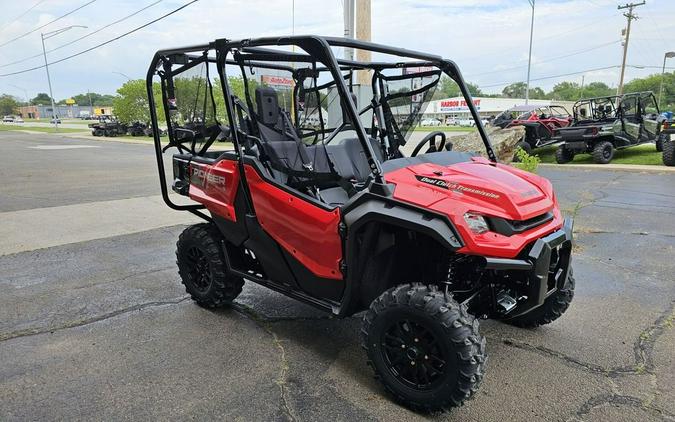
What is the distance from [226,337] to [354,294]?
1220 millimetres

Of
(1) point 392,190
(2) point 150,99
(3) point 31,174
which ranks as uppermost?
(2) point 150,99

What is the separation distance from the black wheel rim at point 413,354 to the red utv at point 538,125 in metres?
14.2

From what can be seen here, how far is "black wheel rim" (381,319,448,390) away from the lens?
8.49 feet

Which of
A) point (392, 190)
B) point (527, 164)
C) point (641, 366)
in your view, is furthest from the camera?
point (527, 164)

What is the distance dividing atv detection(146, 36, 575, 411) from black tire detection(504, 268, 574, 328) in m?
0.01

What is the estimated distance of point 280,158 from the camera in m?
3.43

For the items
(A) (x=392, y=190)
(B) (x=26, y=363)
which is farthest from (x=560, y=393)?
(B) (x=26, y=363)

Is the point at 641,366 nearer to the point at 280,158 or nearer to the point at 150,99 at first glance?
the point at 280,158

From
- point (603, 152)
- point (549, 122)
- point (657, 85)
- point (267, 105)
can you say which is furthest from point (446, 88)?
point (657, 85)

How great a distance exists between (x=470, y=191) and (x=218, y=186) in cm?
193

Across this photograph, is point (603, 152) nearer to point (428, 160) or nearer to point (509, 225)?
point (428, 160)

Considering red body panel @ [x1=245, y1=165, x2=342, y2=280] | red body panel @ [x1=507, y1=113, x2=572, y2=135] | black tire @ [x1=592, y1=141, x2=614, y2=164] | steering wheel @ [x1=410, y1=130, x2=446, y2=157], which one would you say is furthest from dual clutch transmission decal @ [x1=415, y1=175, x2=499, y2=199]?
red body panel @ [x1=507, y1=113, x2=572, y2=135]

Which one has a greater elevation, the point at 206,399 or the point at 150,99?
the point at 150,99

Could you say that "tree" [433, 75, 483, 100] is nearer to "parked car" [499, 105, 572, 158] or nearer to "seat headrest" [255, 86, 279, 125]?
"seat headrest" [255, 86, 279, 125]
